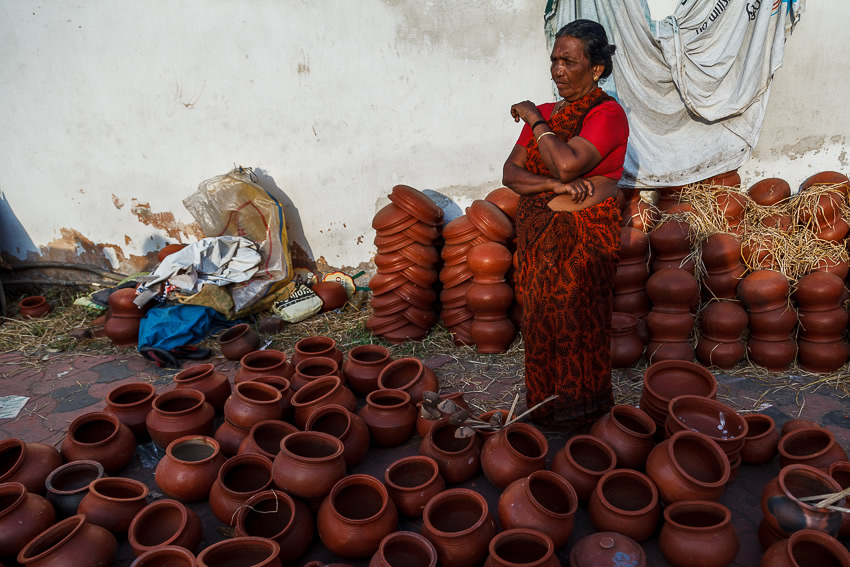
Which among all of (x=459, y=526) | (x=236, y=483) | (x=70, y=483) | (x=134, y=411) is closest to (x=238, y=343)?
(x=134, y=411)

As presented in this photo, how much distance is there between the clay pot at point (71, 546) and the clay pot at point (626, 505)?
6.44 feet

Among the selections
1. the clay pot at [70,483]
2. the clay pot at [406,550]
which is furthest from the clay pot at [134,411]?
Answer: the clay pot at [406,550]

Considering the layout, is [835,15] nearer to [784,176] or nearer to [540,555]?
[784,176]

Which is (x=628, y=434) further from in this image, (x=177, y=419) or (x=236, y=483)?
(x=177, y=419)

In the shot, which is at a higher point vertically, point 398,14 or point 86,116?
point 398,14

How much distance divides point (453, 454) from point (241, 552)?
3.20 feet

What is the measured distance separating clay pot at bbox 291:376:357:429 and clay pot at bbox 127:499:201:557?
73 centimetres

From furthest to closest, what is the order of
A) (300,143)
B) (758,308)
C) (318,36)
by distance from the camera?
1. (300,143)
2. (318,36)
3. (758,308)

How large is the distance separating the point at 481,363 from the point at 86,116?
4597mm

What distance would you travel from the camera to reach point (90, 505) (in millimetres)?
2299

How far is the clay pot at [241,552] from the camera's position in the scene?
1.98m

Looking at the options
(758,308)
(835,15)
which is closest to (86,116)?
(758,308)

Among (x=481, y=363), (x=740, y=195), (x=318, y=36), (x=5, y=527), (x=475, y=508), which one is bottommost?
(x=481, y=363)

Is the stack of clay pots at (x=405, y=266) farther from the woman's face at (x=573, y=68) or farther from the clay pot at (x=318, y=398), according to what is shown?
the woman's face at (x=573, y=68)
